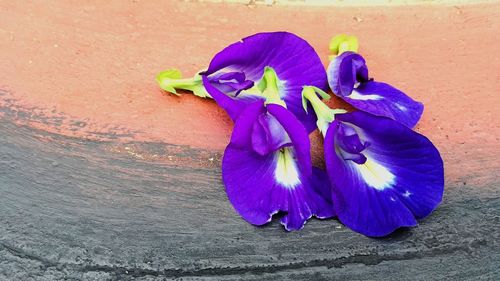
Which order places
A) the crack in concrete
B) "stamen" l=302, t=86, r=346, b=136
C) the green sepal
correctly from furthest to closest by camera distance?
the green sepal, "stamen" l=302, t=86, r=346, b=136, the crack in concrete

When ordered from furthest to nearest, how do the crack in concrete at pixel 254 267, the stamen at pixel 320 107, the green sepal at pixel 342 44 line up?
the green sepal at pixel 342 44 < the stamen at pixel 320 107 < the crack in concrete at pixel 254 267

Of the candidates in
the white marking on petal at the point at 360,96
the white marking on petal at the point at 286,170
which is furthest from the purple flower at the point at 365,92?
the white marking on petal at the point at 286,170

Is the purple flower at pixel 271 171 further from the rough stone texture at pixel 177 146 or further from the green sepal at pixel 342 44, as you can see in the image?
the green sepal at pixel 342 44

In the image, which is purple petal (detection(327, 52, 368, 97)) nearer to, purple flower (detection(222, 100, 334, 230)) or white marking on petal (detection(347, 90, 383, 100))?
white marking on petal (detection(347, 90, 383, 100))

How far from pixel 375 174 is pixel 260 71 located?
17 cm

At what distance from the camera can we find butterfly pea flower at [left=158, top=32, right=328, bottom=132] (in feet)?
2.42

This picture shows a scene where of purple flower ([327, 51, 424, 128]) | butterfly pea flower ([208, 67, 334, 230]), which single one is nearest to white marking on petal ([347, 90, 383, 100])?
purple flower ([327, 51, 424, 128])

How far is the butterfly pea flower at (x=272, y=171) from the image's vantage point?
0.66 meters

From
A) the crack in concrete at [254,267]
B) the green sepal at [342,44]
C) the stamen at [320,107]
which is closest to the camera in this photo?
the crack in concrete at [254,267]

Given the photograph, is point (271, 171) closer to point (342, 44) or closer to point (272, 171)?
point (272, 171)

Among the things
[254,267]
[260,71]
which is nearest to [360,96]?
[260,71]

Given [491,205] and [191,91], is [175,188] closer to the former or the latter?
[191,91]

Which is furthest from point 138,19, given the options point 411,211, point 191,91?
point 411,211

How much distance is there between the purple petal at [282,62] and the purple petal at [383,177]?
0.08m
